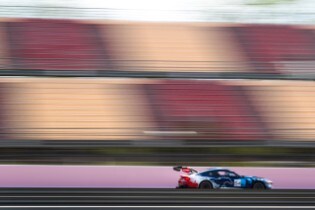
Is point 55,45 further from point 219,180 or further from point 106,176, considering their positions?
point 219,180

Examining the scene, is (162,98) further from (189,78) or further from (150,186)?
(150,186)

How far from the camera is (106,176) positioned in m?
6.39

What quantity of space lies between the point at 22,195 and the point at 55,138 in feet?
6.14

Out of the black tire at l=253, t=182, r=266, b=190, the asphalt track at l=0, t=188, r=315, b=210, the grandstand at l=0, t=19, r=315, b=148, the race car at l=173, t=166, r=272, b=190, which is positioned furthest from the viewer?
the grandstand at l=0, t=19, r=315, b=148

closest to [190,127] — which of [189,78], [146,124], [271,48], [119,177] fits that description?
[146,124]

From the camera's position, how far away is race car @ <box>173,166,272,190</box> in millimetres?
6508

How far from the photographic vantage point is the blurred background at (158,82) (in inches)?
294

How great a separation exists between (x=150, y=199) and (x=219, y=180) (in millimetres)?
1289

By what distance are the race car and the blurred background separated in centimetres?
57

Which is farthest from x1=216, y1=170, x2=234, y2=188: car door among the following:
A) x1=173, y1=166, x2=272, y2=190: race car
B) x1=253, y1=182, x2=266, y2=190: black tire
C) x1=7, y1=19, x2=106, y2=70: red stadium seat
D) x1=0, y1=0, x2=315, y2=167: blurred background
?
x1=7, y1=19, x2=106, y2=70: red stadium seat

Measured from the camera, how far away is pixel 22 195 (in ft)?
18.7

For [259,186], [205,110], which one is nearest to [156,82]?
[205,110]

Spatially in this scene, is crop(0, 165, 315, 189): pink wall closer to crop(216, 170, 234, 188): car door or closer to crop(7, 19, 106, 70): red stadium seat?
crop(216, 170, 234, 188): car door

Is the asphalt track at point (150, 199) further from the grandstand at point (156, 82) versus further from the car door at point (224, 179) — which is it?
the grandstand at point (156, 82)
